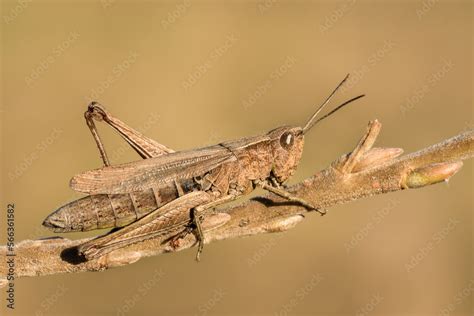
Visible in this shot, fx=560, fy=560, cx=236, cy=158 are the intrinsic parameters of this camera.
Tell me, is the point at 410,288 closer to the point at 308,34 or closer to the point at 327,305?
the point at 327,305

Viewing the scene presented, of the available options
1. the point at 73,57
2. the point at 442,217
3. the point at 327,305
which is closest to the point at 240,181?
the point at 327,305
